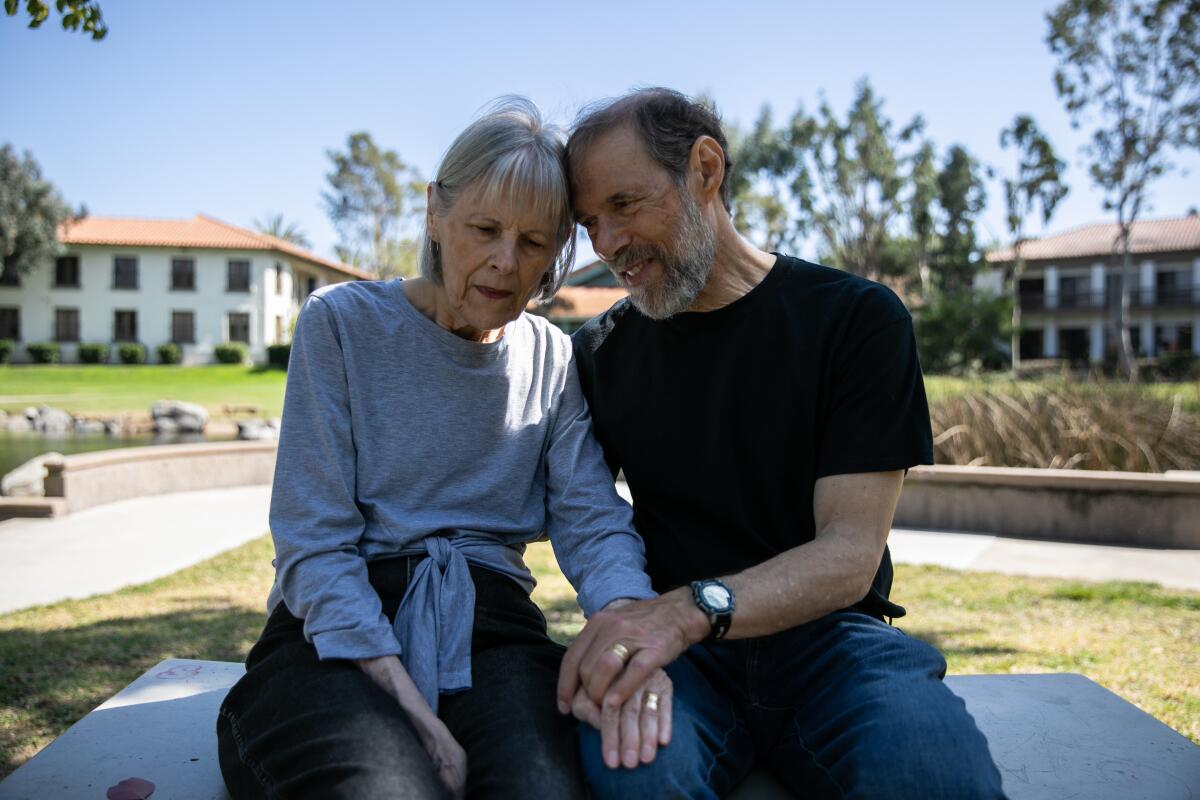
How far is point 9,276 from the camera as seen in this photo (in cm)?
4297

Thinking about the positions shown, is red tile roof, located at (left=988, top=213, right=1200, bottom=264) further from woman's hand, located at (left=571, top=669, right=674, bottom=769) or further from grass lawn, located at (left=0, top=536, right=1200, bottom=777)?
woman's hand, located at (left=571, top=669, right=674, bottom=769)

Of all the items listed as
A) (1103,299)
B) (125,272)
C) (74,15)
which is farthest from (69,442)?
(1103,299)

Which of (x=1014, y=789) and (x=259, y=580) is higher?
(x=1014, y=789)

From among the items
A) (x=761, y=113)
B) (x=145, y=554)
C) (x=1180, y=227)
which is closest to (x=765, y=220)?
(x=761, y=113)

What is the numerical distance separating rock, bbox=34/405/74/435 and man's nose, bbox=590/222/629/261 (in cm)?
2513

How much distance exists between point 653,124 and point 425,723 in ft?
4.60

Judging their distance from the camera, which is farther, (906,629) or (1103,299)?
(1103,299)

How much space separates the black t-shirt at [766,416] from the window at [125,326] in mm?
48809

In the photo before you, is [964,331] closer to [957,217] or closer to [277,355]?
[957,217]

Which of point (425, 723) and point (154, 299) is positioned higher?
point (154, 299)

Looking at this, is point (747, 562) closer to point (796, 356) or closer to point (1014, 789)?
point (796, 356)

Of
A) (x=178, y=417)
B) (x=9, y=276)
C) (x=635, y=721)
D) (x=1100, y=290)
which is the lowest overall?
(x=178, y=417)

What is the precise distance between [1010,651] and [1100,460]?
4.75 metres

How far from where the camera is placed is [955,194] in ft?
161
